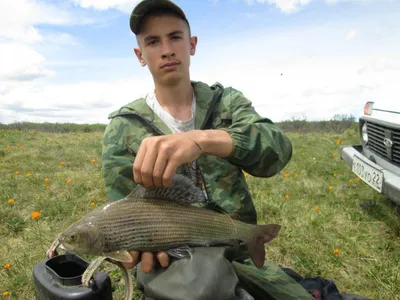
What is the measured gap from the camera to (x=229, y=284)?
7.60 ft

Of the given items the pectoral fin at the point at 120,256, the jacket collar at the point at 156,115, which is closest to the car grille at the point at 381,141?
the jacket collar at the point at 156,115

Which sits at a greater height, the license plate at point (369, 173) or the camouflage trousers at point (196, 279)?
the camouflage trousers at point (196, 279)

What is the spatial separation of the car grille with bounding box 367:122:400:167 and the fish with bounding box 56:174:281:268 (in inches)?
126

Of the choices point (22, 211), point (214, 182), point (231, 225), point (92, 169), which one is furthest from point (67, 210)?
point (231, 225)

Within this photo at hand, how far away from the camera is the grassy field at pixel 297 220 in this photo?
3881 mm

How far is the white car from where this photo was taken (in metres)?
4.57

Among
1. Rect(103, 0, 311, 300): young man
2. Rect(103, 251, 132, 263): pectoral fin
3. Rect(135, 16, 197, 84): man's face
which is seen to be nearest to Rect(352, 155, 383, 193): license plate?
Rect(103, 0, 311, 300): young man

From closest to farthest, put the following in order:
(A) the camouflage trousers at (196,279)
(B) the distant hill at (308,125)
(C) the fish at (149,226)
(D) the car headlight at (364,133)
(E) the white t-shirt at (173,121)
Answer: (C) the fish at (149,226), (A) the camouflage trousers at (196,279), (E) the white t-shirt at (173,121), (D) the car headlight at (364,133), (B) the distant hill at (308,125)

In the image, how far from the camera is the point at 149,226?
7.36 feet

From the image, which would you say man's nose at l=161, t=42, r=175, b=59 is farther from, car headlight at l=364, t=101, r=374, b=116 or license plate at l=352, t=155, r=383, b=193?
car headlight at l=364, t=101, r=374, b=116

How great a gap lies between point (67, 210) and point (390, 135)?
4693mm

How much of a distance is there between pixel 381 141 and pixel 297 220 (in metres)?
1.67

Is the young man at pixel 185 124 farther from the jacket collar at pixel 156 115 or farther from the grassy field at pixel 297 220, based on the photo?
the grassy field at pixel 297 220

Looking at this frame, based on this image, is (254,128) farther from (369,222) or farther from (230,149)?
(369,222)
